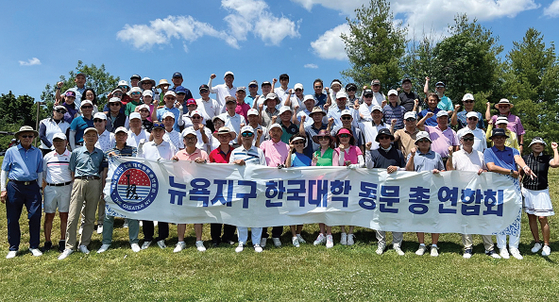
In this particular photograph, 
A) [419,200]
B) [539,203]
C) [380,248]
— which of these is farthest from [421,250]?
[539,203]

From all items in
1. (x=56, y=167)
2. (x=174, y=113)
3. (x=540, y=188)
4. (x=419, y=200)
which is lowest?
(x=419, y=200)

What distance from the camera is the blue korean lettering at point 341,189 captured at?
7035 millimetres

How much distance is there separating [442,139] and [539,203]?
2.22 m

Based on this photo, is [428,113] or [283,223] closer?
[283,223]

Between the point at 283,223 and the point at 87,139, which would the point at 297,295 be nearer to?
the point at 283,223

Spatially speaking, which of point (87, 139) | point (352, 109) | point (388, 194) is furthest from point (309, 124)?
point (87, 139)

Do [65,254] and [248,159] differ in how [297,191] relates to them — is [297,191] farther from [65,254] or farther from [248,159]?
[65,254]

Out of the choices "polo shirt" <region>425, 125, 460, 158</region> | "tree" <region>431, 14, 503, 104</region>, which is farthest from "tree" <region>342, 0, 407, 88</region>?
"polo shirt" <region>425, 125, 460, 158</region>

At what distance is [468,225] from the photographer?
685 cm

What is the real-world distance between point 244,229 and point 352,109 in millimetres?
4122

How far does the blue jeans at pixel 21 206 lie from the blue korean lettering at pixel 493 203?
353 inches

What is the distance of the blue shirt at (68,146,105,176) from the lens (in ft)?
22.4

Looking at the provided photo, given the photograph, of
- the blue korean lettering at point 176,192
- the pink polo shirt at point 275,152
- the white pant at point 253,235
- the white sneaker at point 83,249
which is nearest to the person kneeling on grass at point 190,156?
the blue korean lettering at point 176,192

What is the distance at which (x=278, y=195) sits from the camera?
23.1 ft
